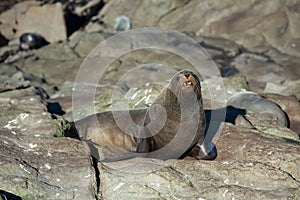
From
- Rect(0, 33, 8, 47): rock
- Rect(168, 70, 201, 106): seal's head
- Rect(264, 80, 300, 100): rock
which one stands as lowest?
Rect(0, 33, 8, 47): rock

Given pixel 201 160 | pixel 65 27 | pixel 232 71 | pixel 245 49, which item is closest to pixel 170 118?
pixel 201 160

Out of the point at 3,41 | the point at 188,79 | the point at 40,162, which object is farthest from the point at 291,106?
the point at 3,41

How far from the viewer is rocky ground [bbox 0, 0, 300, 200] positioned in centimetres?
579

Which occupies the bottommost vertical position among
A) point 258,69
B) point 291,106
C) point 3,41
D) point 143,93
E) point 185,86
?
point 3,41

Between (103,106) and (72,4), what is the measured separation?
12.3 meters

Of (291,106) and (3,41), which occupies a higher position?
(291,106)

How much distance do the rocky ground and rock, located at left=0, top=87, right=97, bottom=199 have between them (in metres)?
0.01

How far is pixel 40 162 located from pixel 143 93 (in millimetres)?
2964

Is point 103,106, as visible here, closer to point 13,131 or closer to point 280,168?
point 13,131

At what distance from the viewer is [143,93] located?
8.79m

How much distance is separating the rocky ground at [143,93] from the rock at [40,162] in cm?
1

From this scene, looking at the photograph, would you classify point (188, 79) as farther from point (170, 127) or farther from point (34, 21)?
point (34, 21)

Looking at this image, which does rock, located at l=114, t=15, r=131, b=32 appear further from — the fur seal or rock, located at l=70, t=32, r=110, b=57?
the fur seal

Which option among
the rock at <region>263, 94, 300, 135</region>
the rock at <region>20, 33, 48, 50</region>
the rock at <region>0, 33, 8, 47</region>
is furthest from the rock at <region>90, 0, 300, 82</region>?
the rock at <region>263, 94, 300, 135</region>
